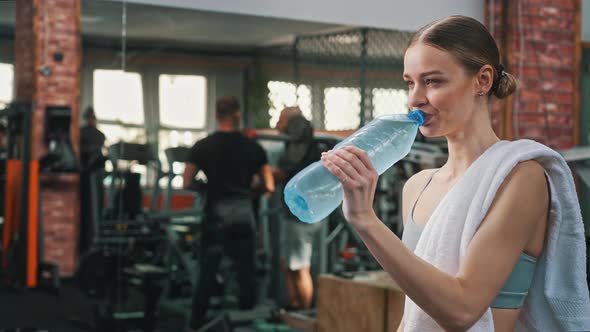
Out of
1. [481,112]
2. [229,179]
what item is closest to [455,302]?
[481,112]

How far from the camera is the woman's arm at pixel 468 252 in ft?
3.65

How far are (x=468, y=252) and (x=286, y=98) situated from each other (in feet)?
10.8

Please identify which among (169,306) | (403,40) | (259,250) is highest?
(403,40)

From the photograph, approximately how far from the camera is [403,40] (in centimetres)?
475

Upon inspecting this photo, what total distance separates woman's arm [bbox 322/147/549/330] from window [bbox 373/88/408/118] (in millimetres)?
3509

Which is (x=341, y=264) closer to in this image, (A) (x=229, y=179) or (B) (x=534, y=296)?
(A) (x=229, y=179)

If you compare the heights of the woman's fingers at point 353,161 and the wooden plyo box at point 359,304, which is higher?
the woman's fingers at point 353,161

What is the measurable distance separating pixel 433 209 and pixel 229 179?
9.49ft

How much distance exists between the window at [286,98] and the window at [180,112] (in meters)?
Result: 0.36

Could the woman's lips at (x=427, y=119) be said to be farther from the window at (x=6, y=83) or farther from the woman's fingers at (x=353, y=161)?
the window at (x=6, y=83)

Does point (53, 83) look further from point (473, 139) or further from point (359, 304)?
point (473, 139)

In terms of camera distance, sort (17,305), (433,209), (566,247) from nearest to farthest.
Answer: (566,247), (433,209), (17,305)

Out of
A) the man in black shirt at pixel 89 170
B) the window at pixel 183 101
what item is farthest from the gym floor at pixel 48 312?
the window at pixel 183 101

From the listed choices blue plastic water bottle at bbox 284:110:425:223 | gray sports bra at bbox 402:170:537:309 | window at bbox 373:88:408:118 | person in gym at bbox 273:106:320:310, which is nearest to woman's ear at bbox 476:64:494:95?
blue plastic water bottle at bbox 284:110:425:223
